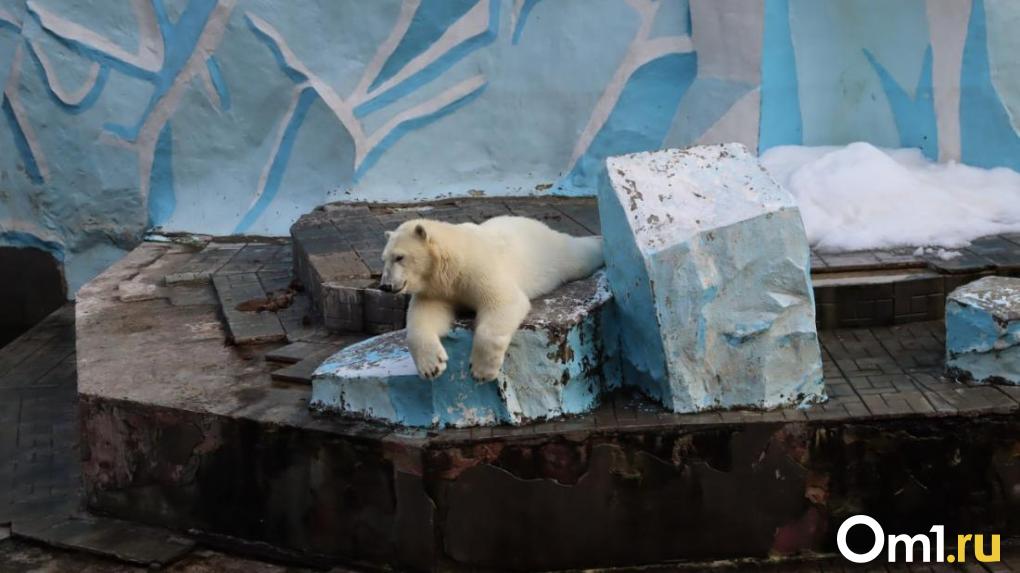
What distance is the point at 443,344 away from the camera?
174 inches

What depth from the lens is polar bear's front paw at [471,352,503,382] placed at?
4.29m

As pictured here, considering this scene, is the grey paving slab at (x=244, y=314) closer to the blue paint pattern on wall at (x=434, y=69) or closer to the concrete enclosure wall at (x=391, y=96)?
the concrete enclosure wall at (x=391, y=96)

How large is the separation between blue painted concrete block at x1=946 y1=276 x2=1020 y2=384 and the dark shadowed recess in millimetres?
6656

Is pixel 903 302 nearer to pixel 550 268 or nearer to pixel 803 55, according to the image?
pixel 550 268

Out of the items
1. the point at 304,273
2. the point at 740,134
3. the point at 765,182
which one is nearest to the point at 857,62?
the point at 740,134

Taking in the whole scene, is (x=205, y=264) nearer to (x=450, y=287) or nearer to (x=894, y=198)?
(x=450, y=287)

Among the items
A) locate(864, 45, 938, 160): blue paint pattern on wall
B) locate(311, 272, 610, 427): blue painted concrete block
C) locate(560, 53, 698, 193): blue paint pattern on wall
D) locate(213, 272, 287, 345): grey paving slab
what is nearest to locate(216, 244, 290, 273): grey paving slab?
locate(213, 272, 287, 345): grey paving slab

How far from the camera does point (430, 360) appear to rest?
4.28 m

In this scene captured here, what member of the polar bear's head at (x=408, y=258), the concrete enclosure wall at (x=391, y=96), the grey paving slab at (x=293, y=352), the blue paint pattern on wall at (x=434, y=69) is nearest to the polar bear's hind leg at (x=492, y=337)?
the polar bear's head at (x=408, y=258)

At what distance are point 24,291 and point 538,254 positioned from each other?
557 centimetres

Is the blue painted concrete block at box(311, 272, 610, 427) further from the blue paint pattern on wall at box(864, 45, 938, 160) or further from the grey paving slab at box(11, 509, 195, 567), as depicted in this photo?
the blue paint pattern on wall at box(864, 45, 938, 160)

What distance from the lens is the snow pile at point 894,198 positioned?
616cm

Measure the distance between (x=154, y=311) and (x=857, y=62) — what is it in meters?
4.72

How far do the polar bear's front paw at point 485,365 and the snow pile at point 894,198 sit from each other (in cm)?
252
